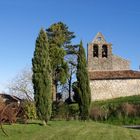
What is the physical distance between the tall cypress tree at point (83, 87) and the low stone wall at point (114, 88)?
14.2 meters

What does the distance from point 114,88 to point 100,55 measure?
9.07m

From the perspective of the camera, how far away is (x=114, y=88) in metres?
48.9

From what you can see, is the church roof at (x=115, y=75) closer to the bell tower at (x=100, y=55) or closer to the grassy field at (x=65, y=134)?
the bell tower at (x=100, y=55)

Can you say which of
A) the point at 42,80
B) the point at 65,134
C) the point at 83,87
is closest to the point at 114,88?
the point at 83,87

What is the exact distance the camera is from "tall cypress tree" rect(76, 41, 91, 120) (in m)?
32.8

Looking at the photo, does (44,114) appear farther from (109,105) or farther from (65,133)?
(109,105)

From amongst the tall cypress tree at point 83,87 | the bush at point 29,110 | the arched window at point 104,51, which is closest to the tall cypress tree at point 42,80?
the bush at point 29,110

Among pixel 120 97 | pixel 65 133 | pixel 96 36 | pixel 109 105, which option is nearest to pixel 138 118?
pixel 109 105

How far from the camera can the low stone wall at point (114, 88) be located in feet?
160

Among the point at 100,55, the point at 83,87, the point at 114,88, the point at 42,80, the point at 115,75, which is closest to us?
the point at 42,80

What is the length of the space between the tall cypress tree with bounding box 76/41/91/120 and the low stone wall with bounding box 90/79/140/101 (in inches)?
560

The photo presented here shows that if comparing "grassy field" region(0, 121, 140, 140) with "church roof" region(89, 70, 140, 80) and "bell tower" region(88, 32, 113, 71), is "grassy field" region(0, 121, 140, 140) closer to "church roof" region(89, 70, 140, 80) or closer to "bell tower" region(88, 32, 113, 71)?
"church roof" region(89, 70, 140, 80)

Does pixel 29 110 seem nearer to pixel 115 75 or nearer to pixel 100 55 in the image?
pixel 115 75

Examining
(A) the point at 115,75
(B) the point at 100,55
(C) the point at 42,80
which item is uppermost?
(B) the point at 100,55
